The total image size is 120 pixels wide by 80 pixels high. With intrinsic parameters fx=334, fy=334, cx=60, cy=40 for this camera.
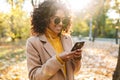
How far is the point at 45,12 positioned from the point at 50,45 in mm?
353

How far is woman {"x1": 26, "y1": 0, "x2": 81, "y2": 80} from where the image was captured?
3250mm

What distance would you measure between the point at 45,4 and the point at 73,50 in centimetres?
61

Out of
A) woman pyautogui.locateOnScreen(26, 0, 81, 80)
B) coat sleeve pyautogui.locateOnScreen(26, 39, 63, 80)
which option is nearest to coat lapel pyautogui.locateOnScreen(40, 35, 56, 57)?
woman pyautogui.locateOnScreen(26, 0, 81, 80)

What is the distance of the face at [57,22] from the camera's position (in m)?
3.41

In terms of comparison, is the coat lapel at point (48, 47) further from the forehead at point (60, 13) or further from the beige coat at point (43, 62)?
the forehead at point (60, 13)

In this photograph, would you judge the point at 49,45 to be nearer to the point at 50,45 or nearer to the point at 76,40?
the point at 50,45

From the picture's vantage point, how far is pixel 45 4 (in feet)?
11.4

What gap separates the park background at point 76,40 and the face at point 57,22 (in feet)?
0.84

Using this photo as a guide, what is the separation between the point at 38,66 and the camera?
332 centimetres

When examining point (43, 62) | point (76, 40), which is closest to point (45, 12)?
point (43, 62)

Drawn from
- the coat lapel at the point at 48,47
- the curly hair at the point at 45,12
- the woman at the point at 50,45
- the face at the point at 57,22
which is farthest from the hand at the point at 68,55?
the curly hair at the point at 45,12

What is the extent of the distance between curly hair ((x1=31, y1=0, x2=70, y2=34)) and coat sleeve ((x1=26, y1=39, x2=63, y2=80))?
0.20 metres

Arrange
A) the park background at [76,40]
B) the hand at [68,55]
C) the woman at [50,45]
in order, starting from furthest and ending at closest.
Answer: the park background at [76,40]
the woman at [50,45]
the hand at [68,55]

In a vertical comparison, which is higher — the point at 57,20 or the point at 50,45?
the point at 57,20
